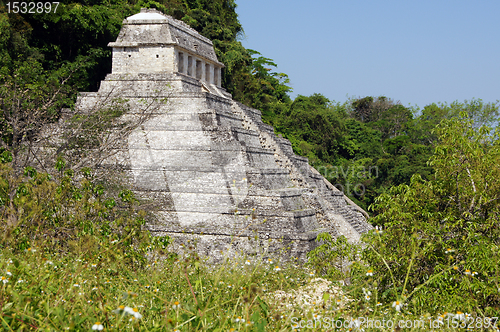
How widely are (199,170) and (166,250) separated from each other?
3226mm

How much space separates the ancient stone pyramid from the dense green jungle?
0.87 metres

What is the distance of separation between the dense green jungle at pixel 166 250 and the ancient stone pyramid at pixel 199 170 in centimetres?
87

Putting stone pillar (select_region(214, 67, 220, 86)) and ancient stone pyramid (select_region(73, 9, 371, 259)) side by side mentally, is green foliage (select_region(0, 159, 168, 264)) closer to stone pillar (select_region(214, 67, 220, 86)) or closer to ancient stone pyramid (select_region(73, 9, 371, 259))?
ancient stone pyramid (select_region(73, 9, 371, 259))

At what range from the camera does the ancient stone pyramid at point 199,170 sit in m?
10.6

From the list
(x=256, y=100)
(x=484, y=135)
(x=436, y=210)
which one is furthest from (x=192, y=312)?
(x=256, y=100)

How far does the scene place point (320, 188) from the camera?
15.8 m

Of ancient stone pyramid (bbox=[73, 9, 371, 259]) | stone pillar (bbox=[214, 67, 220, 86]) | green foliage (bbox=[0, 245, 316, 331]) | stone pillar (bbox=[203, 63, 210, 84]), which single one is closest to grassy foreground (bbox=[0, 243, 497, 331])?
green foliage (bbox=[0, 245, 316, 331])

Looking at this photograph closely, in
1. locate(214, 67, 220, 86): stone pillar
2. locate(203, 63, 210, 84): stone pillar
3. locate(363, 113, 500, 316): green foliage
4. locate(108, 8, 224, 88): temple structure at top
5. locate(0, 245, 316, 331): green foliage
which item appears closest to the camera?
locate(0, 245, 316, 331): green foliage

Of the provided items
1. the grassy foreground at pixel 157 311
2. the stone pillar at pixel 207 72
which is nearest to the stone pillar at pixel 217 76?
the stone pillar at pixel 207 72

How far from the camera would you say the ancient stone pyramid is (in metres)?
10.6

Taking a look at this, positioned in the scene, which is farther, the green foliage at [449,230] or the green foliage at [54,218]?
the green foliage at [54,218]

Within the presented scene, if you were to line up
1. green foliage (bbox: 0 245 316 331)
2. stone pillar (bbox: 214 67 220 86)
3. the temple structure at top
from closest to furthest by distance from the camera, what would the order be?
1. green foliage (bbox: 0 245 316 331)
2. the temple structure at top
3. stone pillar (bbox: 214 67 220 86)

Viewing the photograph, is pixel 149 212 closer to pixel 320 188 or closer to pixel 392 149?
pixel 320 188

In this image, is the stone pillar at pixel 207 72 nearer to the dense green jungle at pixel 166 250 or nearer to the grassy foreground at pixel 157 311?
the dense green jungle at pixel 166 250
